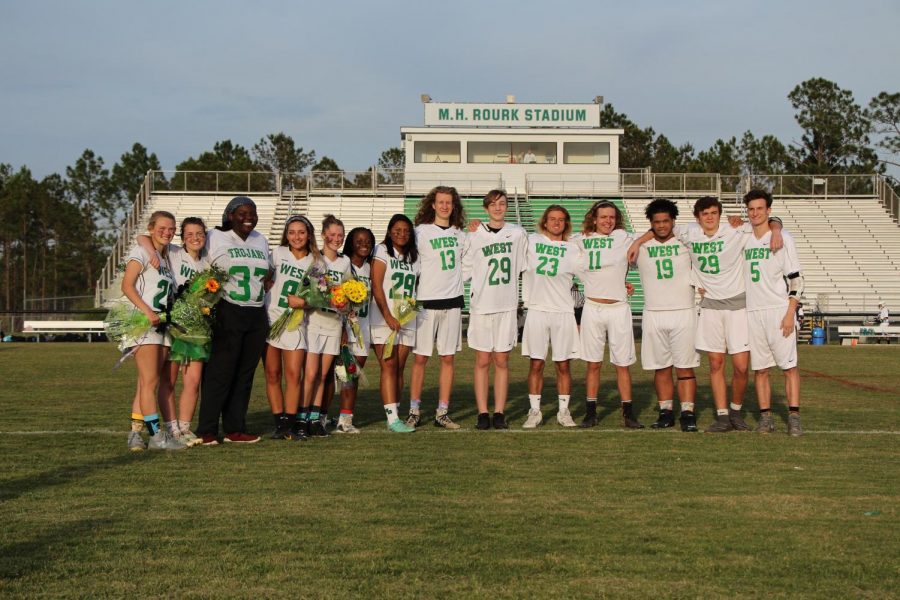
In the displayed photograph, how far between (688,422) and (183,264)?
4.74m

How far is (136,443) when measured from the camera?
7.83 meters

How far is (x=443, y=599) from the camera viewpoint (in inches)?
154

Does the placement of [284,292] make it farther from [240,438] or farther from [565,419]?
[565,419]

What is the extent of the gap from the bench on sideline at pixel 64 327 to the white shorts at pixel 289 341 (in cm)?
2665

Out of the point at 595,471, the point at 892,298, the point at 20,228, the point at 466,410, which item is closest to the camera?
the point at 595,471

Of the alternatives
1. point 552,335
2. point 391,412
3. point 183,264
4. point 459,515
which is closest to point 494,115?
point 552,335

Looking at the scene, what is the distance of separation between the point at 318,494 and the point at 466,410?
5.06 m

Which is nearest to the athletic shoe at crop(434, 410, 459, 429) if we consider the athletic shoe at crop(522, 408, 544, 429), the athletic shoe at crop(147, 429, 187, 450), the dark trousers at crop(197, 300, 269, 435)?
the athletic shoe at crop(522, 408, 544, 429)

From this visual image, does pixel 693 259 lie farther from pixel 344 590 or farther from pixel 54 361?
pixel 54 361

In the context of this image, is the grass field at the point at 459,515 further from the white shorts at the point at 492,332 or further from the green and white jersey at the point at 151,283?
the green and white jersey at the point at 151,283

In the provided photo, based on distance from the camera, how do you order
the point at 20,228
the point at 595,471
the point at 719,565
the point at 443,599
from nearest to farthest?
the point at 443,599 < the point at 719,565 < the point at 595,471 < the point at 20,228

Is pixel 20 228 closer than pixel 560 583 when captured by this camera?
No

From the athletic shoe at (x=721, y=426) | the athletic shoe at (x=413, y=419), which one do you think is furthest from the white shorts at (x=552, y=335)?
the athletic shoe at (x=721, y=426)

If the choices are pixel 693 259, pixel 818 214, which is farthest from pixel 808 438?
pixel 818 214
